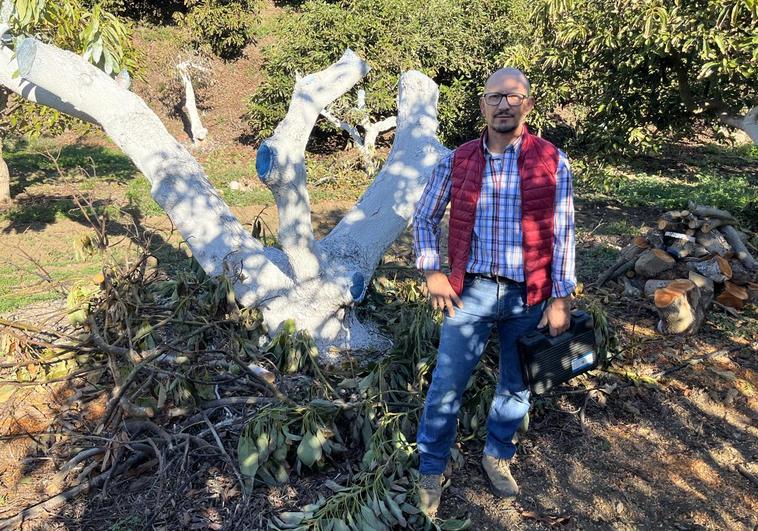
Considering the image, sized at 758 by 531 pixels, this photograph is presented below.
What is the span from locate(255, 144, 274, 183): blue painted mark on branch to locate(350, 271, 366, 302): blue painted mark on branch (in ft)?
3.14

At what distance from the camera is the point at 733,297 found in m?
4.87

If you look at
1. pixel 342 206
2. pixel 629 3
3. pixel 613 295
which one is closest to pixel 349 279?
pixel 613 295

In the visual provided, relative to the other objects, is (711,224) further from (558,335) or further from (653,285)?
(558,335)

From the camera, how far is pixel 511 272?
2430mm

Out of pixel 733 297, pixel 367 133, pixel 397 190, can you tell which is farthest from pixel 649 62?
pixel 367 133

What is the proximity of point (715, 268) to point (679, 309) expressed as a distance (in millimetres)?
839

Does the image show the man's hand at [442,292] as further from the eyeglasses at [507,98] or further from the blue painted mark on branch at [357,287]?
the blue painted mark on branch at [357,287]

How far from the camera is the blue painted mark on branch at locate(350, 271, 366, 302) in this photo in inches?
158

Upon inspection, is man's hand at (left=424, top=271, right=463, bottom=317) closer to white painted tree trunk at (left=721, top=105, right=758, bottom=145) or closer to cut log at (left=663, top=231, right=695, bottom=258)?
cut log at (left=663, top=231, right=695, bottom=258)

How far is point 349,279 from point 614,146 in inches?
150

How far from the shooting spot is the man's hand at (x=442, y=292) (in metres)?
2.47

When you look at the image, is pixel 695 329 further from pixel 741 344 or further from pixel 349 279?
pixel 349 279

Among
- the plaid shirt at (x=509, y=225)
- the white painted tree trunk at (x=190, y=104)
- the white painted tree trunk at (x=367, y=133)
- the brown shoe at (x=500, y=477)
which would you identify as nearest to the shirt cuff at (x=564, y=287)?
the plaid shirt at (x=509, y=225)

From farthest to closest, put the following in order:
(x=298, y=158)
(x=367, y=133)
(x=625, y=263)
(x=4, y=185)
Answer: (x=367, y=133)
(x=4, y=185)
(x=625, y=263)
(x=298, y=158)
